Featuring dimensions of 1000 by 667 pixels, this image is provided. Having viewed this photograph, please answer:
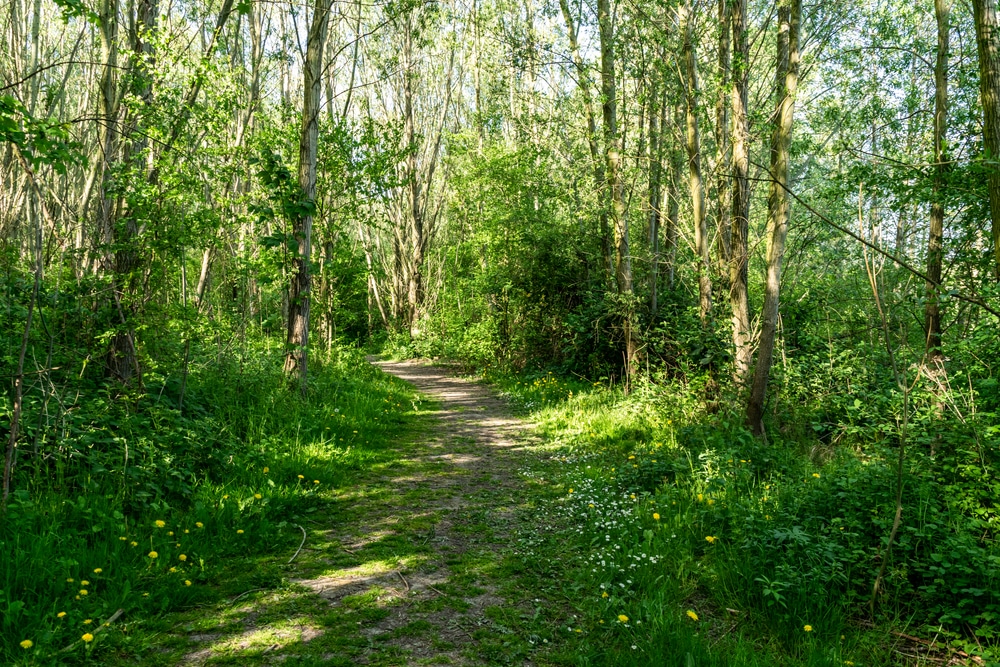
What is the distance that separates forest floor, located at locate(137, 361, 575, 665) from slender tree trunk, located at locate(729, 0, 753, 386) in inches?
129

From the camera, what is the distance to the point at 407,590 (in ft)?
11.8

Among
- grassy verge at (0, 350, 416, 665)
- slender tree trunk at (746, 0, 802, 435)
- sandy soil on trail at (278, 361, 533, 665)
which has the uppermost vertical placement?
slender tree trunk at (746, 0, 802, 435)

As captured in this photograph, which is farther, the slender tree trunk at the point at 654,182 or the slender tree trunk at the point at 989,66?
the slender tree trunk at the point at 654,182

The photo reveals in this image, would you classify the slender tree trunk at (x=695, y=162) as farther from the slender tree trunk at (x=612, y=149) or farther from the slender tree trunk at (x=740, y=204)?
the slender tree trunk at (x=612, y=149)

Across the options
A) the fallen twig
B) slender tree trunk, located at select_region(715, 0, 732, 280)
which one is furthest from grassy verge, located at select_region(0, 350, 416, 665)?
slender tree trunk, located at select_region(715, 0, 732, 280)

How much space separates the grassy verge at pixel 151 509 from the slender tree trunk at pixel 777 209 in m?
4.35

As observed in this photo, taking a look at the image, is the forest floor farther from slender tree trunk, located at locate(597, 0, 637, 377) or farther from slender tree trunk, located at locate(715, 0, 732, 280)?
slender tree trunk, located at locate(597, 0, 637, 377)

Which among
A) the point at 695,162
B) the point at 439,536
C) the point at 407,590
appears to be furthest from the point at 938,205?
the point at 407,590

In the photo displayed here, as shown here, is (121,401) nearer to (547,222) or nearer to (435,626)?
(435,626)

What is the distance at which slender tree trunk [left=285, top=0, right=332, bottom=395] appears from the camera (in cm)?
769

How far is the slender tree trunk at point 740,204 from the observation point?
6.78 metres

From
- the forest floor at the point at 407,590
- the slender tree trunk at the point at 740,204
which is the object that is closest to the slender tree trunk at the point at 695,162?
the slender tree trunk at the point at 740,204

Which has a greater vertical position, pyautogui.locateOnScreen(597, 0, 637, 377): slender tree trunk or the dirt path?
pyautogui.locateOnScreen(597, 0, 637, 377): slender tree trunk

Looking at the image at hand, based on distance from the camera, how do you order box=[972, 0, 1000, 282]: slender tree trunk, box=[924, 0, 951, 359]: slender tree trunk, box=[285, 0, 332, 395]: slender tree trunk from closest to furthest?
box=[972, 0, 1000, 282]: slender tree trunk → box=[924, 0, 951, 359]: slender tree trunk → box=[285, 0, 332, 395]: slender tree trunk
